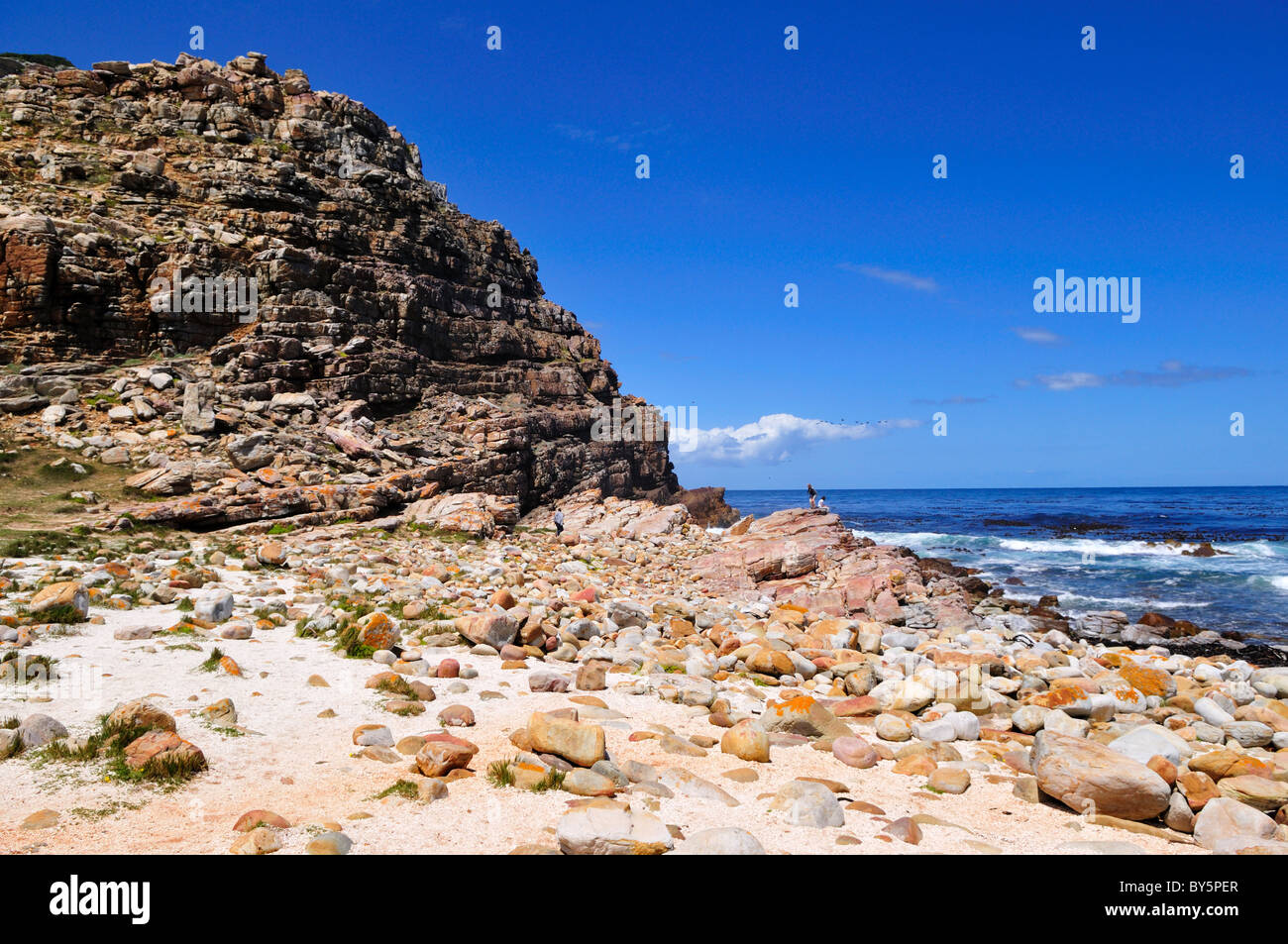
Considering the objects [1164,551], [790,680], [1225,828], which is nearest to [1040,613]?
[790,680]

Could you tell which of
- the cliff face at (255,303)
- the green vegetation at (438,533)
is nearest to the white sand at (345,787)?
the cliff face at (255,303)

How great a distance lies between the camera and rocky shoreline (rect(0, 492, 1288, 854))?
4.57 meters

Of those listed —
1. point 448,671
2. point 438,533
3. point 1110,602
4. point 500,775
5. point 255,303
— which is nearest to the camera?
point 500,775

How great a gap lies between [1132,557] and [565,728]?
4394 centimetres

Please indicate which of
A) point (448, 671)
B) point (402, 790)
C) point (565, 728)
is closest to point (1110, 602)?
point (448, 671)

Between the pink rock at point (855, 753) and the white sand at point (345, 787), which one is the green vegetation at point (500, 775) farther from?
the pink rock at point (855, 753)

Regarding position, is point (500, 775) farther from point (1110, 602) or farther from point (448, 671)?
point (1110, 602)

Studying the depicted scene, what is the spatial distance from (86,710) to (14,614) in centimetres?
392

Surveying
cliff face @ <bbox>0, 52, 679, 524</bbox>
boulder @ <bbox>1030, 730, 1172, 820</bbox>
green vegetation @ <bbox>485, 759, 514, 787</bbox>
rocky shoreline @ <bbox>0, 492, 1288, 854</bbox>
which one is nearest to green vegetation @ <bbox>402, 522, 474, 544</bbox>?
cliff face @ <bbox>0, 52, 679, 524</bbox>

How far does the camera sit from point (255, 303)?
92.4 feet

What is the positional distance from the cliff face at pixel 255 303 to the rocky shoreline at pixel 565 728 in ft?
31.3

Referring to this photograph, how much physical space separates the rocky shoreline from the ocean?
52.9ft

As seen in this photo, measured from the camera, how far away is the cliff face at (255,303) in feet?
71.3
